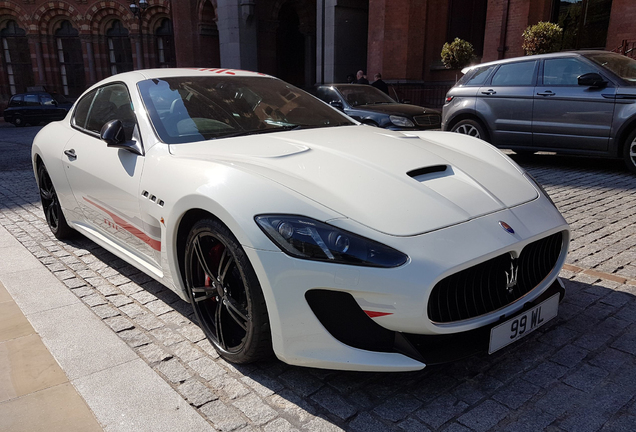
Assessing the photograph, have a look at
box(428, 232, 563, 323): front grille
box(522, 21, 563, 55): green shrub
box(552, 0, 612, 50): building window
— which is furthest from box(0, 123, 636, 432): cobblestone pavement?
box(552, 0, 612, 50): building window

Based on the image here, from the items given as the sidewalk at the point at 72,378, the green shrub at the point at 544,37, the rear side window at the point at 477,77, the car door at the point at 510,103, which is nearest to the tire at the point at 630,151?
the car door at the point at 510,103

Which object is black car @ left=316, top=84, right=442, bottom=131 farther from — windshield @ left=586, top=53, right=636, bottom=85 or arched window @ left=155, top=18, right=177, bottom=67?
arched window @ left=155, top=18, right=177, bottom=67

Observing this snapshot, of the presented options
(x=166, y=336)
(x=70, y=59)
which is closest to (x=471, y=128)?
(x=166, y=336)

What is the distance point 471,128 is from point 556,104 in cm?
161

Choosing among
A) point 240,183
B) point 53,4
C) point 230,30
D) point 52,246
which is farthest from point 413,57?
point 53,4

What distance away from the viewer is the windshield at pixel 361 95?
11.3 m

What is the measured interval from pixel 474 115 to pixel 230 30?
17.1 metres

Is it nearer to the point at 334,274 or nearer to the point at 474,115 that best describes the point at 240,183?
the point at 334,274

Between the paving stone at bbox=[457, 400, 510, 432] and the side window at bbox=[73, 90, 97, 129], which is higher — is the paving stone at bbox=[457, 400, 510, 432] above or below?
below

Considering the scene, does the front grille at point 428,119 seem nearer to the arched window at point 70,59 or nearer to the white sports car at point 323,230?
the white sports car at point 323,230

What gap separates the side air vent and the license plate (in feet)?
2.83

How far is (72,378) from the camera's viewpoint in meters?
2.59

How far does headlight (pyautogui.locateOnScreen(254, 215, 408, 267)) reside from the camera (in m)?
2.11

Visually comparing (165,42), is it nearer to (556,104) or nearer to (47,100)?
(47,100)
